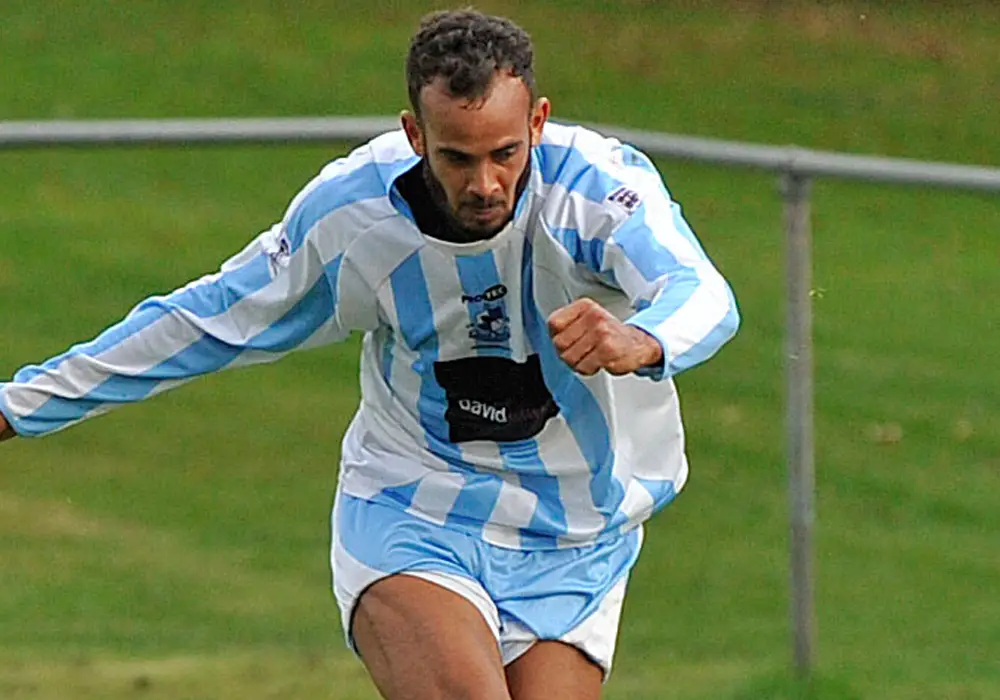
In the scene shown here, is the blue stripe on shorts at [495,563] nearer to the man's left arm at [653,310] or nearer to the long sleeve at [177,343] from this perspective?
the long sleeve at [177,343]

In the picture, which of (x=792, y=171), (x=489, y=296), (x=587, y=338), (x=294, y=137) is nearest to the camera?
(x=587, y=338)

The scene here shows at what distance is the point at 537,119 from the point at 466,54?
187mm

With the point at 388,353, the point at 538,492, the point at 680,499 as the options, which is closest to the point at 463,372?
the point at 388,353

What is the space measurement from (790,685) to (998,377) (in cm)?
119

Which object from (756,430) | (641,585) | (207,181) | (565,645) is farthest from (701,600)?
(207,181)

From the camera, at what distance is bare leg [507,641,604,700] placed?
13.4 ft

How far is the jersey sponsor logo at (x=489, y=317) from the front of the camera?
13.1 feet

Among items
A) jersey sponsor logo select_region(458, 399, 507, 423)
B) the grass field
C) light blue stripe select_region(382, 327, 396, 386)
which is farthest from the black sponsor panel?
the grass field

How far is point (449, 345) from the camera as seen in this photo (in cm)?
408

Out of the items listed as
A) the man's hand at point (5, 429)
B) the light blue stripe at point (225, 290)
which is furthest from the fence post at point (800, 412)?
the man's hand at point (5, 429)

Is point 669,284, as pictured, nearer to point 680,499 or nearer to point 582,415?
point 582,415

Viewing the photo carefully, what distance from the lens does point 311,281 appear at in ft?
13.5

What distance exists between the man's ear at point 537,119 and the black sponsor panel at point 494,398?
481mm

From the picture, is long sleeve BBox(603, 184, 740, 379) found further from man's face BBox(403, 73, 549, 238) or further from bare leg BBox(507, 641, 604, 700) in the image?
bare leg BBox(507, 641, 604, 700)
